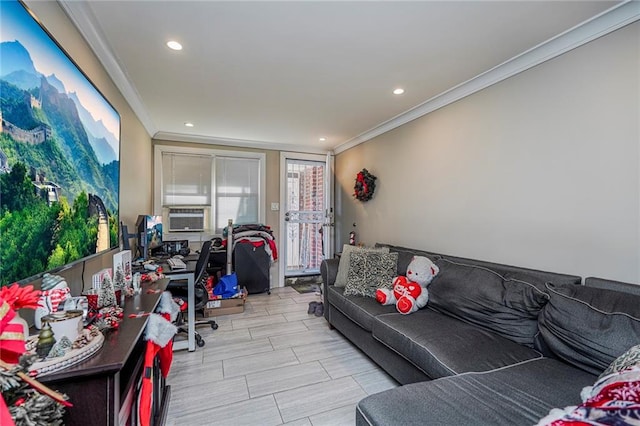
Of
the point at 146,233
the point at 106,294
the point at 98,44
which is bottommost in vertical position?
the point at 106,294

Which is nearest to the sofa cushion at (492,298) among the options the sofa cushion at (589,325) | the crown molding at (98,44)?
the sofa cushion at (589,325)

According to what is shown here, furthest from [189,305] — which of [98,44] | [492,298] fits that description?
[492,298]

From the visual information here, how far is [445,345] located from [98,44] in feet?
9.83

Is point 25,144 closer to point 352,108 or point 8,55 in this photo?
point 8,55

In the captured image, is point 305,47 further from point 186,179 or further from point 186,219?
point 186,219

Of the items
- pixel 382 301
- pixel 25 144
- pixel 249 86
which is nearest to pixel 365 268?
pixel 382 301

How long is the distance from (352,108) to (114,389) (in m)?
3.14

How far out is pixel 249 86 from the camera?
2.73 meters

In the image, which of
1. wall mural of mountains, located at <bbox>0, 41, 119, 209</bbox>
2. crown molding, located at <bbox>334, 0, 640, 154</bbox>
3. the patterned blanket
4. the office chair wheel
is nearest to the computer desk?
the office chair wheel

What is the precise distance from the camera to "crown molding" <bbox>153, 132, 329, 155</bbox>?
438 cm

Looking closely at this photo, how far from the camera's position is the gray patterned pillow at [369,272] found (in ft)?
9.36

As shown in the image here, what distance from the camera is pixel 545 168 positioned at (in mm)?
2107

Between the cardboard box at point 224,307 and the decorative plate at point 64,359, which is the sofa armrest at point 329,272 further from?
the decorative plate at point 64,359

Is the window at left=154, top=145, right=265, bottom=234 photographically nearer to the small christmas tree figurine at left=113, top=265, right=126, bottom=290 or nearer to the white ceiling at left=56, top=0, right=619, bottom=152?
the white ceiling at left=56, top=0, right=619, bottom=152
